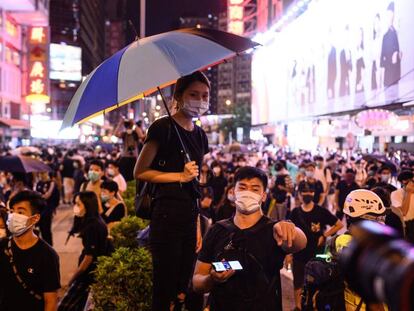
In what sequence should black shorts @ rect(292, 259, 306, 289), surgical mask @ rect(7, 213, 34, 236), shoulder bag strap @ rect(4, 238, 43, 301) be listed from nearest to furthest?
shoulder bag strap @ rect(4, 238, 43, 301) → surgical mask @ rect(7, 213, 34, 236) → black shorts @ rect(292, 259, 306, 289)

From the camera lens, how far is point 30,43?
50562 millimetres

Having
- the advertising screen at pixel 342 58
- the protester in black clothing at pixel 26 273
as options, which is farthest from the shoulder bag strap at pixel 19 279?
the advertising screen at pixel 342 58

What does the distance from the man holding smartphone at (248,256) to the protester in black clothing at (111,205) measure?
5262 millimetres

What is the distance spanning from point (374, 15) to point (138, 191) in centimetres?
1856

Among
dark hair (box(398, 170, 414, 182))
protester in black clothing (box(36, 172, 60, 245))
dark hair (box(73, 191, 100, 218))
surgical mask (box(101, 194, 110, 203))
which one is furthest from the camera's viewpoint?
protester in black clothing (box(36, 172, 60, 245))

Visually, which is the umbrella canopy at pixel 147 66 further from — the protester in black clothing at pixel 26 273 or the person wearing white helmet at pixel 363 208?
the person wearing white helmet at pixel 363 208

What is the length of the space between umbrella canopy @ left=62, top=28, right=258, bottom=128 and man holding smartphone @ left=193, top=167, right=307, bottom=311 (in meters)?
0.93

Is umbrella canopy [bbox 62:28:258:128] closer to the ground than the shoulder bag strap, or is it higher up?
higher up

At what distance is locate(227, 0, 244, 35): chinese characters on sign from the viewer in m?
53.0

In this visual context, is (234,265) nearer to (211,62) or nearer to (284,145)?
(211,62)

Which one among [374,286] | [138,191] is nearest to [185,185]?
[138,191]

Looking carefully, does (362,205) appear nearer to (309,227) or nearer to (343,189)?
(309,227)

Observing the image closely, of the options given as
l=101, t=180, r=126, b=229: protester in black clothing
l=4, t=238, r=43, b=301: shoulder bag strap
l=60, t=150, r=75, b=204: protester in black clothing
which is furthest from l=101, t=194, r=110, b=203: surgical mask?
l=60, t=150, r=75, b=204: protester in black clothing

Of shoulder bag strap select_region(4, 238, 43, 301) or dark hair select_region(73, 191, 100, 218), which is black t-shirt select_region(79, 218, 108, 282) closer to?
dark hair select_region(73, 191, 100, 218)
